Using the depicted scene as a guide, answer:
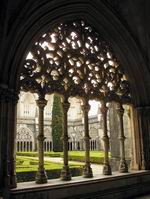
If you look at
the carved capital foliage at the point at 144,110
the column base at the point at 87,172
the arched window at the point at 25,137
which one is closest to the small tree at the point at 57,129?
the arched window at the point at 25,137

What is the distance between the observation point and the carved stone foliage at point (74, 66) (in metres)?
4.57

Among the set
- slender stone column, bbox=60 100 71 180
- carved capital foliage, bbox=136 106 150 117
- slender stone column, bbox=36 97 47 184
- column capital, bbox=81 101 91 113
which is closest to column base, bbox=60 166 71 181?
slender stone column, bbox=60 100 71 180

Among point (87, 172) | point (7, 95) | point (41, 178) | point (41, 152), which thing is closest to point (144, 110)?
point (87, 172)

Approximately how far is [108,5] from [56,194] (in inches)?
146

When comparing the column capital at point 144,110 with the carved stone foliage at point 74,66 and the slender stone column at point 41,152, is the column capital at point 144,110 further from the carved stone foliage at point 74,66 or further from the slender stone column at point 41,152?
the slender stone column at point 41,152

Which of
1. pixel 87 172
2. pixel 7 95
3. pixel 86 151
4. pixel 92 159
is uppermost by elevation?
pixel 7 95

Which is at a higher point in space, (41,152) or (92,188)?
(41,152)

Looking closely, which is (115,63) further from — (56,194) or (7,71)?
(56,194)

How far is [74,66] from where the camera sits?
200 inches

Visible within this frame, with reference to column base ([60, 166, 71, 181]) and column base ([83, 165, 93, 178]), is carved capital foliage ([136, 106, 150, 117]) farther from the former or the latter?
column base ([60, 166, 71, 181])

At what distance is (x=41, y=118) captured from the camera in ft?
14.8

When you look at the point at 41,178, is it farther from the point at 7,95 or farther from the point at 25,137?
the point at 25,137

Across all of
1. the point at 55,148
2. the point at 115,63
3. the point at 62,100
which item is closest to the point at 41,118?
the point at 62,100

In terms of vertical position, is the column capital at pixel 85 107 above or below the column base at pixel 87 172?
above
